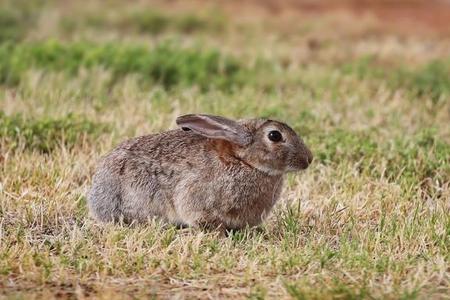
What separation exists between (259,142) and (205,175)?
398 mm

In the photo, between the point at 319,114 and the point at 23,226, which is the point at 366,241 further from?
the point at 319,114

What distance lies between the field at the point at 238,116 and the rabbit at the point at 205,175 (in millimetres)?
160

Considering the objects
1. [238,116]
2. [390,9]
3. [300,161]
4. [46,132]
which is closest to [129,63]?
[238,116]

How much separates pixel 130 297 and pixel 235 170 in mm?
1502

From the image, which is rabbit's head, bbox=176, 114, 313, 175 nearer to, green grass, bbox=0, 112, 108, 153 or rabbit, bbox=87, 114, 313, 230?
rabbit, bbox=87, 114, 313, 230

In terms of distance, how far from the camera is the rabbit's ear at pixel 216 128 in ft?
21.6

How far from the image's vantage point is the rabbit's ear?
21.6ft

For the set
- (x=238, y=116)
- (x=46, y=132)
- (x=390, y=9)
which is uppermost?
(x=390, y=9)

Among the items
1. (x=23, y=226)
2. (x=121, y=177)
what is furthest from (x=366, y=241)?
(x=23, y=226)

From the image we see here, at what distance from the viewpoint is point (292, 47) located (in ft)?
47.3

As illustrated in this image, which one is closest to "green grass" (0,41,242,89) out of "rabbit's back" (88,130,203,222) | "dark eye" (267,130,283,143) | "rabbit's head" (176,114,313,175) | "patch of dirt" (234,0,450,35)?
"patch of dirt" (234,0,450,35)

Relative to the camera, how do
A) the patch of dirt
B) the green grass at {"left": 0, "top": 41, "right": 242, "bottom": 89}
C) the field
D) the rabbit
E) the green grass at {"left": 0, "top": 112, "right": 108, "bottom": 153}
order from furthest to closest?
the patch of dirt → the green grass at {"left": 0, "top": 41, "right": 242, "bottom": 89} → the green grass at {"left": 0, "top": 112, "right": 108, "bottom": 153} → the rabbit → the field

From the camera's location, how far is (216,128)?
663cm

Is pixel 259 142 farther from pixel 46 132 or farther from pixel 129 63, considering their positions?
pixel 129 63
